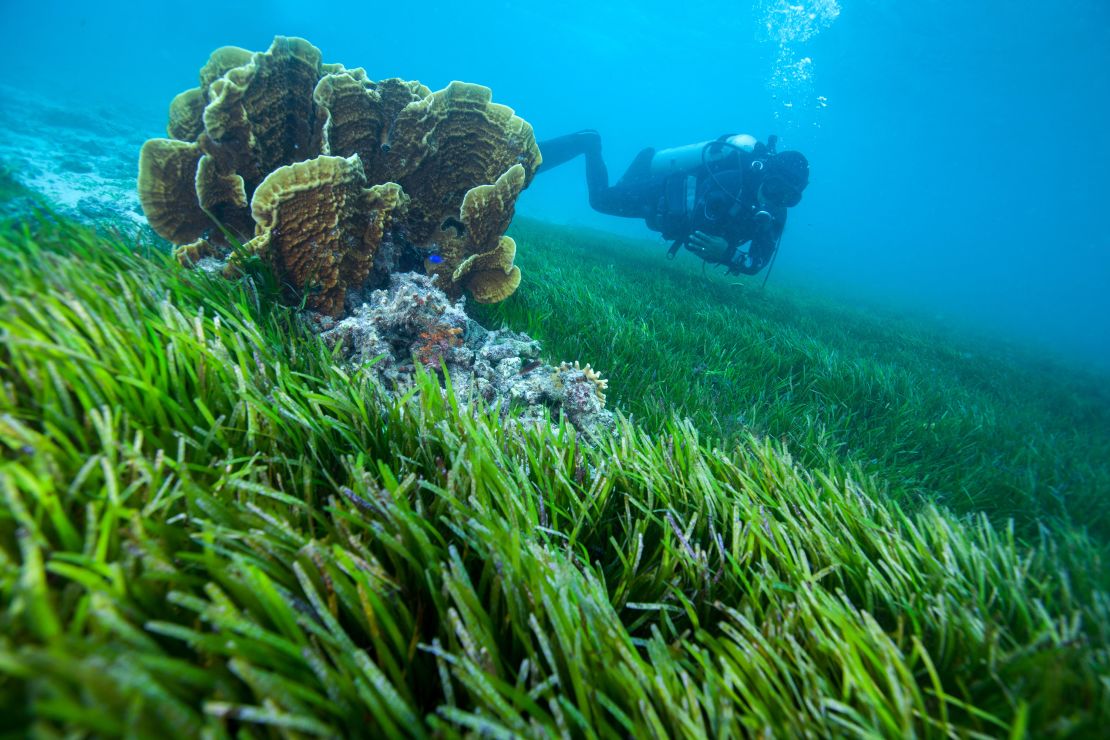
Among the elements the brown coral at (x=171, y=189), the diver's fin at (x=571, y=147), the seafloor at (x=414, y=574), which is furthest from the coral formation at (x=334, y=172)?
the diver's fin at (x=571, y=147)

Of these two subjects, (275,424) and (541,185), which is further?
(541,185)

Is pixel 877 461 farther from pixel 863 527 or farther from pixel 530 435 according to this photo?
pixel 530 435

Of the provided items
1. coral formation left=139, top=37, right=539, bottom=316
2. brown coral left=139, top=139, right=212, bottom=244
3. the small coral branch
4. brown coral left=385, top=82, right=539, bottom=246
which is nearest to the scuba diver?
brown coral left=385, top=82, right=539, bottom=246

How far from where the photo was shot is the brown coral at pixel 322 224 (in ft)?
8.13

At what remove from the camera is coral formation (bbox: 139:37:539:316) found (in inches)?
104

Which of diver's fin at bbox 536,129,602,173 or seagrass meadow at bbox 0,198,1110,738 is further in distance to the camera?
diver's fin at bbox 536,129,602,173

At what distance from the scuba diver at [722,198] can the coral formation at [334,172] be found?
23.8ft

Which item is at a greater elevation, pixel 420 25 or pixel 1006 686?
pixel 420 25

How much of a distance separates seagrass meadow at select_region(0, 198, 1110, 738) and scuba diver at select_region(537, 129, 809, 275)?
9.01 meters

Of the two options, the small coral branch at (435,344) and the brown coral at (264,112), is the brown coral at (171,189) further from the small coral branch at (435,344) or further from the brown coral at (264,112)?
the small coral branch at (435,344)

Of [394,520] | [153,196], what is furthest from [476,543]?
[153,196]

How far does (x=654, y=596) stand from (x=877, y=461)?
304 cm

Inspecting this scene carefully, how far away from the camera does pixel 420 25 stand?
111375 mm

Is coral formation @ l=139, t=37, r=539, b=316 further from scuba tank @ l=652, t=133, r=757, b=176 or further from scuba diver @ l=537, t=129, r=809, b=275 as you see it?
scuba tank @ l=652, t=133, r=757, b=176
